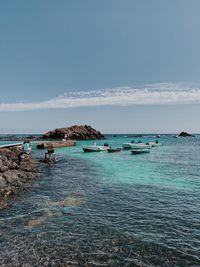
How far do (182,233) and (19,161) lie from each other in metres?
24.1

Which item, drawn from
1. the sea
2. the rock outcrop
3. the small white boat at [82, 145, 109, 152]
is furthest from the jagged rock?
the rock outcrop

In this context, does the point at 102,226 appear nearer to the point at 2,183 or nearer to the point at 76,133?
the point at 2,183

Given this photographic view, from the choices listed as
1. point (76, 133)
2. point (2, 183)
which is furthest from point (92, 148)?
point (76, 133)

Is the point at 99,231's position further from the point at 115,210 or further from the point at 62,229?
the point at 115,210

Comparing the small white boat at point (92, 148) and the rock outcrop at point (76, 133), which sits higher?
the rock outcrop at point (76, 133)

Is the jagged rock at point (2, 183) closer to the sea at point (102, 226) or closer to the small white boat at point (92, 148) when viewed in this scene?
the sea at point (102, 226)

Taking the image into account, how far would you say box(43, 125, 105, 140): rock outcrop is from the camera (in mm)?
109625

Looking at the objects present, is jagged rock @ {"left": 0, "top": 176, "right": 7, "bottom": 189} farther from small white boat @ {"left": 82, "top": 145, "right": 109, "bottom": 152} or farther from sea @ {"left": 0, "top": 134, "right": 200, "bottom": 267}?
small white boat @ {"left": 82, "top": 145, "right": 109, "bottom": 152}

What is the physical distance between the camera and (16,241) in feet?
31.3

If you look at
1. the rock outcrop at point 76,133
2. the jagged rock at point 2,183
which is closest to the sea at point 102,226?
the jagged rock at point 2,183

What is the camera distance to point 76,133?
118250 millimetres

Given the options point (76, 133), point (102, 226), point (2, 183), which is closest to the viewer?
point (102, 226)

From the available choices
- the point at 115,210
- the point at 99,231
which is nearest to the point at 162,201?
the point at 115,210

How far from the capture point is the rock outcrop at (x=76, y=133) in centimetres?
10962
